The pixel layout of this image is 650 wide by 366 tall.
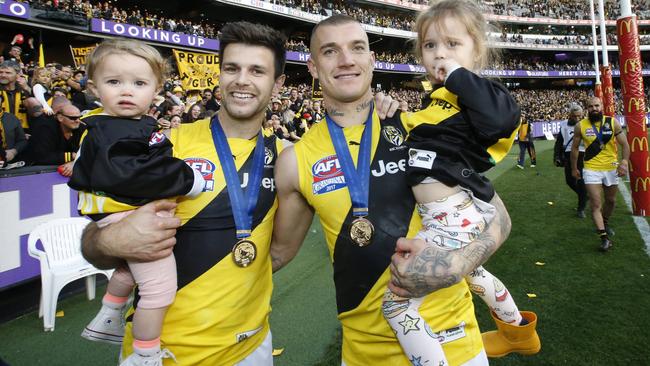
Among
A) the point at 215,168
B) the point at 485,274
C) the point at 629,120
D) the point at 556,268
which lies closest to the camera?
the point at 215,168

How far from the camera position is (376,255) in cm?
180

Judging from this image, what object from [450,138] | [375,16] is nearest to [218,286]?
[450,138]

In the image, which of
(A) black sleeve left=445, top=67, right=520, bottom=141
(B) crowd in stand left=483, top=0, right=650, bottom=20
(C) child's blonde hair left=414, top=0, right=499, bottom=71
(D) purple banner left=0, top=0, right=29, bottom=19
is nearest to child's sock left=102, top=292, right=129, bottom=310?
(A) black sleeve left=445, top=67, right=520, bottom=141

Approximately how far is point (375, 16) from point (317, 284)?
1538 inches

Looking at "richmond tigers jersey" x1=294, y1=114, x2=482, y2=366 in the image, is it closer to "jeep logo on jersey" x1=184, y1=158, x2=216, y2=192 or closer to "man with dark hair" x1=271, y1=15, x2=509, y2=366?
"man with dark hair" x1=271, y1=15, x2=509, y2=366

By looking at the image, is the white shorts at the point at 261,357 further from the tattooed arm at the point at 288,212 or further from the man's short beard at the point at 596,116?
the man's short beard at the point at 596,116

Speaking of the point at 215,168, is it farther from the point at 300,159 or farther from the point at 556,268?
the point at 556,268

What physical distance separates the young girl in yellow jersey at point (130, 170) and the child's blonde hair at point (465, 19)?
1.39 m

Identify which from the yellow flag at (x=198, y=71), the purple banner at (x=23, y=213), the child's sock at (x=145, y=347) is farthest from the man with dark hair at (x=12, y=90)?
the yellow flag at (x=198, y=71)

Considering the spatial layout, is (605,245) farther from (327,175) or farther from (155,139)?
(155,139)

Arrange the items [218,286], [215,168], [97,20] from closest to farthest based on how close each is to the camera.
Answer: [218,286]
[215,168]
[97,20]

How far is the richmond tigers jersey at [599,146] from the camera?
6316 millimetres

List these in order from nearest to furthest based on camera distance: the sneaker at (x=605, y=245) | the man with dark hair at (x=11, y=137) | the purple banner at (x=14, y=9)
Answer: the man with dark hair at (x=11, y=137) → the sneaker at (x=605, y=245) → the purple banner at (x=14, y=9)

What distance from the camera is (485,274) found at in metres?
2.39
